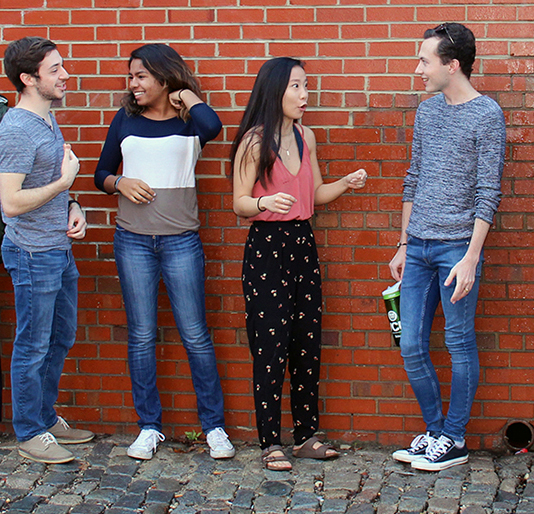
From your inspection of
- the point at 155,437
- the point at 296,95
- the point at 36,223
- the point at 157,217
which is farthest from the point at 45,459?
the point at 296,95

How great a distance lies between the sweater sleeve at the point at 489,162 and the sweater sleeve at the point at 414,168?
14.6 inches

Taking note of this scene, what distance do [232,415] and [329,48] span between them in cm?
213

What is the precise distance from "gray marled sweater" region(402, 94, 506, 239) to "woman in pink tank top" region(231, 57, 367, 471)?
1.14ft

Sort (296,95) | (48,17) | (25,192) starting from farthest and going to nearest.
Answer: (48,17) < (296,95) < (25,192)

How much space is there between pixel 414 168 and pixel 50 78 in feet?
6.18

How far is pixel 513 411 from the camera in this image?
14.2 feet

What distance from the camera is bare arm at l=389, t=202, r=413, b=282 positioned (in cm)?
408

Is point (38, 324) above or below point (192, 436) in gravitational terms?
above

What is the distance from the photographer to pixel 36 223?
3916 mm

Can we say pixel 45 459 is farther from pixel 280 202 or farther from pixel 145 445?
pixel 280 202

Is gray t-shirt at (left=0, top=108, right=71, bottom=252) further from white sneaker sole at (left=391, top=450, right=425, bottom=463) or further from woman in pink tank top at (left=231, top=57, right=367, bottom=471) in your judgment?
white sneaker sole at (left=391, top=450, right=425, bottom=463)

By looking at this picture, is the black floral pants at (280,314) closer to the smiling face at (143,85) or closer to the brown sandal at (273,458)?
the brown sandal at (273,458)

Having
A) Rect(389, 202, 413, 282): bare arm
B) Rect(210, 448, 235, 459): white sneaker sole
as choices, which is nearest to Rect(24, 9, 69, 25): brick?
Rect(389, 202, 413, 282): bare arm

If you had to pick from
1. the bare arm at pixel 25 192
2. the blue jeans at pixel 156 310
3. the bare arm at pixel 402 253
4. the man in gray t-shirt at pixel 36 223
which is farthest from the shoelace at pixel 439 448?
the bare arm at pixel 25 192
